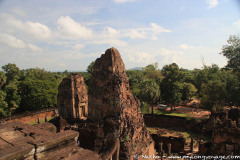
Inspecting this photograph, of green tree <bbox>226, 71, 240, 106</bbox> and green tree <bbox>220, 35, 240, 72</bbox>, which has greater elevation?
green tree <bbox>220, 35, 240, 72</bbox>

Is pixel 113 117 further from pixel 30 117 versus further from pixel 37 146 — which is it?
pixel 30 117

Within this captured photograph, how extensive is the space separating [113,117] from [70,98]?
7973mm

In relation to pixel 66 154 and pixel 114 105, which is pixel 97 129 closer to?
pixel 114 105

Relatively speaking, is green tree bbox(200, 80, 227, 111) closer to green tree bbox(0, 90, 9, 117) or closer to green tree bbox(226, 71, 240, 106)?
green tree bbox(226, 71, 240, 106)

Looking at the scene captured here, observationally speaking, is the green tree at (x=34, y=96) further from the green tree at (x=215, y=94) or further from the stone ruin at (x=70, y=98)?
the green tree at (x=215, y=94)

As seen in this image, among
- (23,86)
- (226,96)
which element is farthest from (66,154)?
(23,86)

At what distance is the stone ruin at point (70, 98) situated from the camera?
16.5 meters

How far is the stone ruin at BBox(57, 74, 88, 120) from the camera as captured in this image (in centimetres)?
1645

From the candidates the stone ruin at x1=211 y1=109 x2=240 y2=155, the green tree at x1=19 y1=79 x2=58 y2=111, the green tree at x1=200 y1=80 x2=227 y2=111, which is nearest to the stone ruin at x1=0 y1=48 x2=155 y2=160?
the stone ruin at x1=211 y1=109 x2=240 y2=155

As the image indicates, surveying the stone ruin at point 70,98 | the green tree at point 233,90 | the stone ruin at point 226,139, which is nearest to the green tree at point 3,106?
the stone ruin at point 70,98

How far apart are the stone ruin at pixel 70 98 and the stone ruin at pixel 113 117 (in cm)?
110

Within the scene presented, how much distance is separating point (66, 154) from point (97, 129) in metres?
8.19

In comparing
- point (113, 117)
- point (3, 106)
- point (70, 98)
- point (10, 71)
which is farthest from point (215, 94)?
point (10, 71)

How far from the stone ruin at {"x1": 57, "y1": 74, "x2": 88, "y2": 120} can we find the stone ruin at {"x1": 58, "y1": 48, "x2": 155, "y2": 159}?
1.10m
